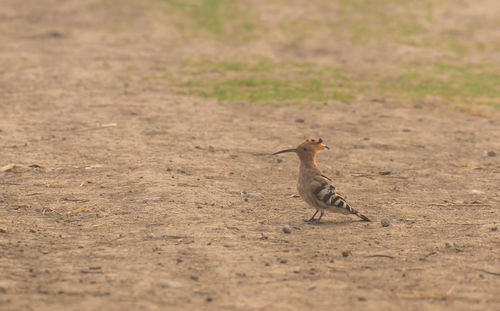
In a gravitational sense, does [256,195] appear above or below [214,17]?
below

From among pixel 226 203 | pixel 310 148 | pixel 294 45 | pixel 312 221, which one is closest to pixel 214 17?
pixel 294 45

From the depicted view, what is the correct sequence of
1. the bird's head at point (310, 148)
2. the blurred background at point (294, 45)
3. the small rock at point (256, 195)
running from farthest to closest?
the blurred background at point (294, 45) → the small rock at point (256, 195) → the bird's head at point (310, 148)

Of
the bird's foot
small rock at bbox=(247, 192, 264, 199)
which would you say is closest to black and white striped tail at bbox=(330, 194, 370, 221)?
the bird's foot

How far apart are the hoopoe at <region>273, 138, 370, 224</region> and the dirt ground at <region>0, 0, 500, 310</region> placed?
8.0 inches

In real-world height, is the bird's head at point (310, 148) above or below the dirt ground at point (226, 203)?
above

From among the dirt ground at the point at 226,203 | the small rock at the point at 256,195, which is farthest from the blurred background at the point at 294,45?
the small rock at the point at 256,195

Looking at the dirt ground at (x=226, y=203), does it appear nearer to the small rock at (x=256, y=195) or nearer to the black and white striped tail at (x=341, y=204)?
the small rock at (x=256, y=195)

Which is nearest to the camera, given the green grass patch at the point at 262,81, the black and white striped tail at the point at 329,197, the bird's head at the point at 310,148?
the black and white striped tail at the point at 329,197

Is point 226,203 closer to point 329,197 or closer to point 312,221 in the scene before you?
point 312,221

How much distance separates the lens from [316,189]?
7094mm

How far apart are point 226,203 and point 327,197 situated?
1.21 metres

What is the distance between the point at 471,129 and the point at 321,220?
4.97 m

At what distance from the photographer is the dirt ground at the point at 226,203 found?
5.45 metres

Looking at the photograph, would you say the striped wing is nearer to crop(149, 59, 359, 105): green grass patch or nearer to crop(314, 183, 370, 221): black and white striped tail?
crop(314, 183, 370, 221): black and white striped tail
